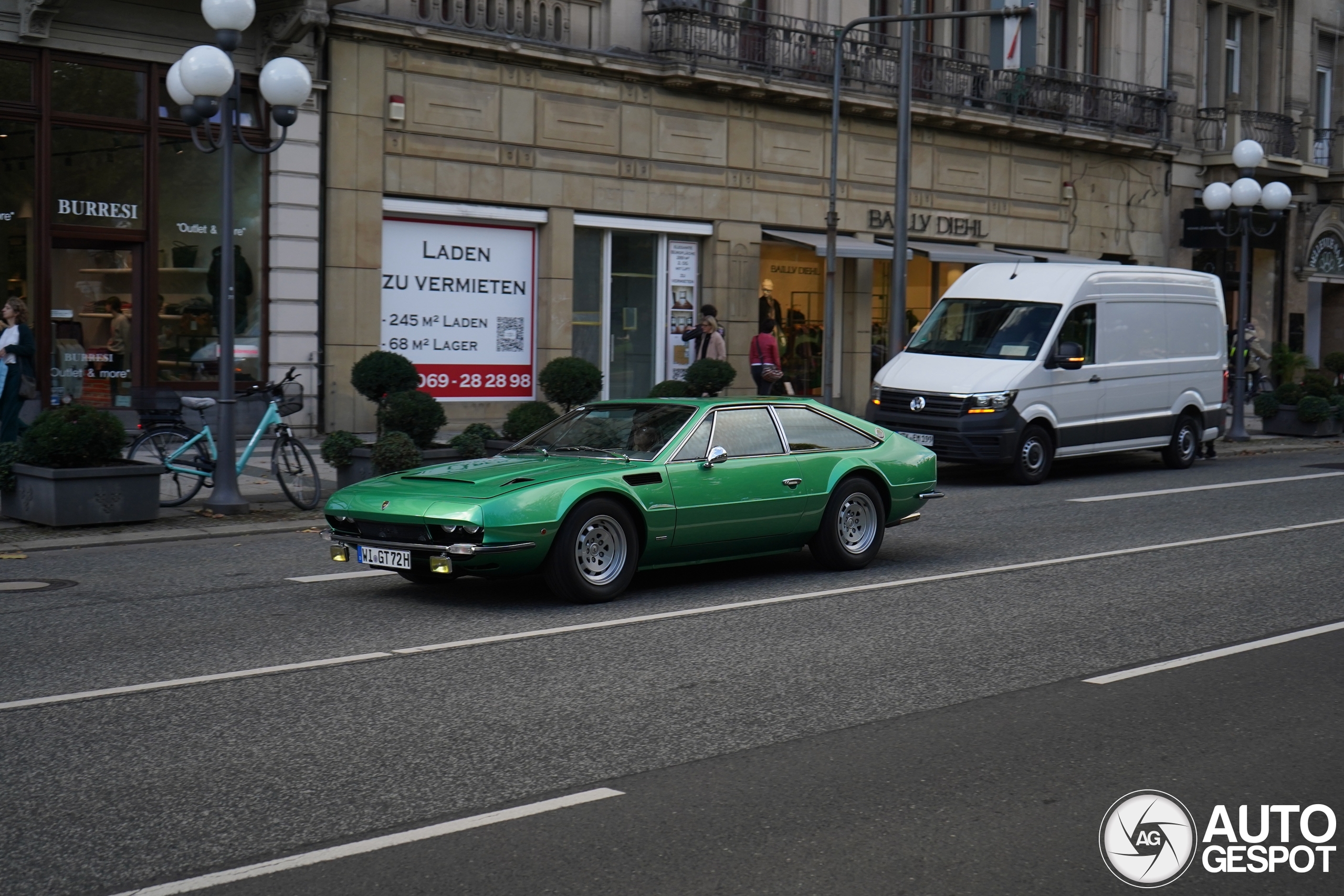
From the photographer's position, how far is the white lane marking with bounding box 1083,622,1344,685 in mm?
7438

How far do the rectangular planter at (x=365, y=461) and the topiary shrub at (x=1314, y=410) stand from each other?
56.1 ft

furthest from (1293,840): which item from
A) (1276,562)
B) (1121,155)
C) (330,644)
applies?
(1121,155)

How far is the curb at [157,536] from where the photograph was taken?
12.1m

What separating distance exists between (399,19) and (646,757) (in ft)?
57.4

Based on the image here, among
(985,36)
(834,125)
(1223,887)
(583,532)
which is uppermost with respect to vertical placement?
(985,36)

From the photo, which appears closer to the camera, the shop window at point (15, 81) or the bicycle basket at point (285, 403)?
the bicycle basket at point (285, 403)

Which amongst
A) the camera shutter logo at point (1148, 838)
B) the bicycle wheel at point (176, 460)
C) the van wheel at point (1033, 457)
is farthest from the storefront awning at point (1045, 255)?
the camera shutter logo at point (1148, 838)

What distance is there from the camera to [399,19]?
2145cm

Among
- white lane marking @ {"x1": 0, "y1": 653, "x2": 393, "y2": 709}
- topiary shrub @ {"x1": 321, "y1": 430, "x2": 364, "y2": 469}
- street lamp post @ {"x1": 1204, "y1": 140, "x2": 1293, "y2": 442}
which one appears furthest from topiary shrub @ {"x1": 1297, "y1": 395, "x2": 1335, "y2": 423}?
white lane marking @ {"x1": 0, "y1": 653, "x2": 393, "y2": 709}

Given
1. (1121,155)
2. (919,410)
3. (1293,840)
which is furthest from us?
(1121,155)

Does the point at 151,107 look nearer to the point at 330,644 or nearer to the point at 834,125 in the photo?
the point at 834,125

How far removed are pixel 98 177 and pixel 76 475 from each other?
25.2 feet

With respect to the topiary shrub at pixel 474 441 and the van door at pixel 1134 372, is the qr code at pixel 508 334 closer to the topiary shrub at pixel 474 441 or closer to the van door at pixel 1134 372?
the topiary shrub at pixel 474 441

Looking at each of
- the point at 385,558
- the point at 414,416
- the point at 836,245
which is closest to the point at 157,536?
the point at 414,416
